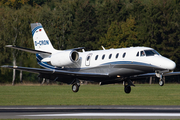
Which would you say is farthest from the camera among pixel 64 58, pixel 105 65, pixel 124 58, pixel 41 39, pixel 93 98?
pixel 41 39

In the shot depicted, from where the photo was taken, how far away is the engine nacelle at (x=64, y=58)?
31844mm

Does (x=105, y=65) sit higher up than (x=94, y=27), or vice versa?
(x=94, y=27)

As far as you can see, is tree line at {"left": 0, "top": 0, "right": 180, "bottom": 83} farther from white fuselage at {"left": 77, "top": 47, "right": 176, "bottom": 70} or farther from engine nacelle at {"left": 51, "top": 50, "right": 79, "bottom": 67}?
white fuselage at {"left": 77, "top": 47, "right": 176, "bottom": 70}

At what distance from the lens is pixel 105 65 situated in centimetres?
3027

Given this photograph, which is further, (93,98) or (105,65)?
(93,98)

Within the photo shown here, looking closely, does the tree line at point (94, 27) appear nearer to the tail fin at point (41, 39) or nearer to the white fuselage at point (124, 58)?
the tail fin at point (41, 39)

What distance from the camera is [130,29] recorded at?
7075 centimetres

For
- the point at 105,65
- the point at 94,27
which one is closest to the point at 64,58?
the point at 105,65

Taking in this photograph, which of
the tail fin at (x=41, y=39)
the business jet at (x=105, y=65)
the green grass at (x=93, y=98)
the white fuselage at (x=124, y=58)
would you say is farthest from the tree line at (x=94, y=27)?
the white fuselage at (x=124, y=58)

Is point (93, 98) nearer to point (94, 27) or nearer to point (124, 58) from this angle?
point (124, 58)

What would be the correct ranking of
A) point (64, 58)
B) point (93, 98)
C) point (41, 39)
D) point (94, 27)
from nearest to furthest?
point (93, 98) → point (64, 58) → point (41, 39) → point (94, 27)

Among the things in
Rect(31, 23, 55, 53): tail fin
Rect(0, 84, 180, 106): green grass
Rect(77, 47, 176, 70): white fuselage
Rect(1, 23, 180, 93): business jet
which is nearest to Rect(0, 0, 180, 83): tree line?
Rect(31, 23, 55, 53): tail fin

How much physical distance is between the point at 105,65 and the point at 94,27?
4765cm

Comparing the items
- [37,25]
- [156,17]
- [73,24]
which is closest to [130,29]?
[156,17]
